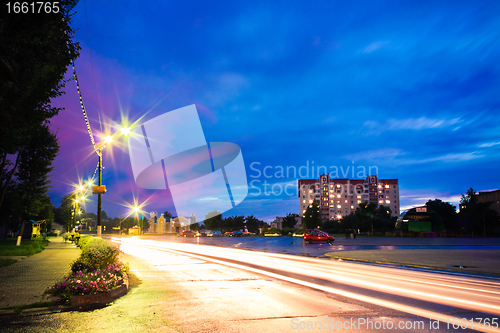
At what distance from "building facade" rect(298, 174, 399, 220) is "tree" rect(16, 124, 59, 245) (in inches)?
Result: 6318

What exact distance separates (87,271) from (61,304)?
2034mm

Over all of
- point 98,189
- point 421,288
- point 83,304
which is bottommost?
point 421,288

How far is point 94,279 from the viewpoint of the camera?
8.42 m

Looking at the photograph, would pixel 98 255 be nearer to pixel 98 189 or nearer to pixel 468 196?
pixel 98 189

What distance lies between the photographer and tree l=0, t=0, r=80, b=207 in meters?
8.34

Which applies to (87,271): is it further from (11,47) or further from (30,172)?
(30,172)

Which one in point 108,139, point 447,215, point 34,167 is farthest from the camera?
point 447,215

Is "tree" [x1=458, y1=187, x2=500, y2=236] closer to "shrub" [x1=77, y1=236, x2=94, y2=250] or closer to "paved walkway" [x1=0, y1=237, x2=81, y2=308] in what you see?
"shrub" [x1=77, y1=236, x2=94, y2=250]

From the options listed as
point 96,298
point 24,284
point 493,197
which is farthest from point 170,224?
point 493,197

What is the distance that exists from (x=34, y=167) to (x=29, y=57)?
30152 mm

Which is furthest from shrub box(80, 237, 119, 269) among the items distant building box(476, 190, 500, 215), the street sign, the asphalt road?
distant building box(476, 190, 500, 215)

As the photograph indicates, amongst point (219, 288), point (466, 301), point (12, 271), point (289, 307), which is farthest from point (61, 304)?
point (466, 301)

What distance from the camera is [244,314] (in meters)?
6.61

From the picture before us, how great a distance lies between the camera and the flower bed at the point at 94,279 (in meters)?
7.92
